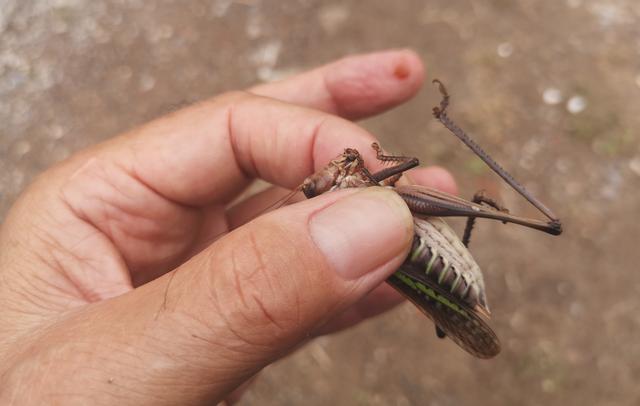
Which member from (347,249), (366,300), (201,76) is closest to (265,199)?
(366,300)

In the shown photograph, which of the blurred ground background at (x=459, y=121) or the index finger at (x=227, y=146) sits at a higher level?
the index finger at (x=227, y=146)

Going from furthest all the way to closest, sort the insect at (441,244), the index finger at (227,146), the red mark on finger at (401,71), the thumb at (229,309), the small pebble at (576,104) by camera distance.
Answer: the small pebble at (576,104) → the red mark on finger at (401,71) → the index finger at (227,146) → the insect at (441,244) → the thumb at (229,309)

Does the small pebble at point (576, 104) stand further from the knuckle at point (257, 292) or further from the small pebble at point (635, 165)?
the knuckle at point (257, 292)

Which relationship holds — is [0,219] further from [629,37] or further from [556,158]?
[629,37]

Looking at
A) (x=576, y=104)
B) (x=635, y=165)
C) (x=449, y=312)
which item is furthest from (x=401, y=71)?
(x=635, y=165)

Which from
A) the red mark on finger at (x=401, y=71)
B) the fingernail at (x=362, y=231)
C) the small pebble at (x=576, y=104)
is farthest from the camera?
the small pebble at (x=576, y=104)

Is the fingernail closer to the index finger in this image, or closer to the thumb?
the thumb

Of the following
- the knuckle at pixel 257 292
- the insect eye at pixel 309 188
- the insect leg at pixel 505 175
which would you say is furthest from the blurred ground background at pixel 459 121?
the knuckle at pixel 257 292
